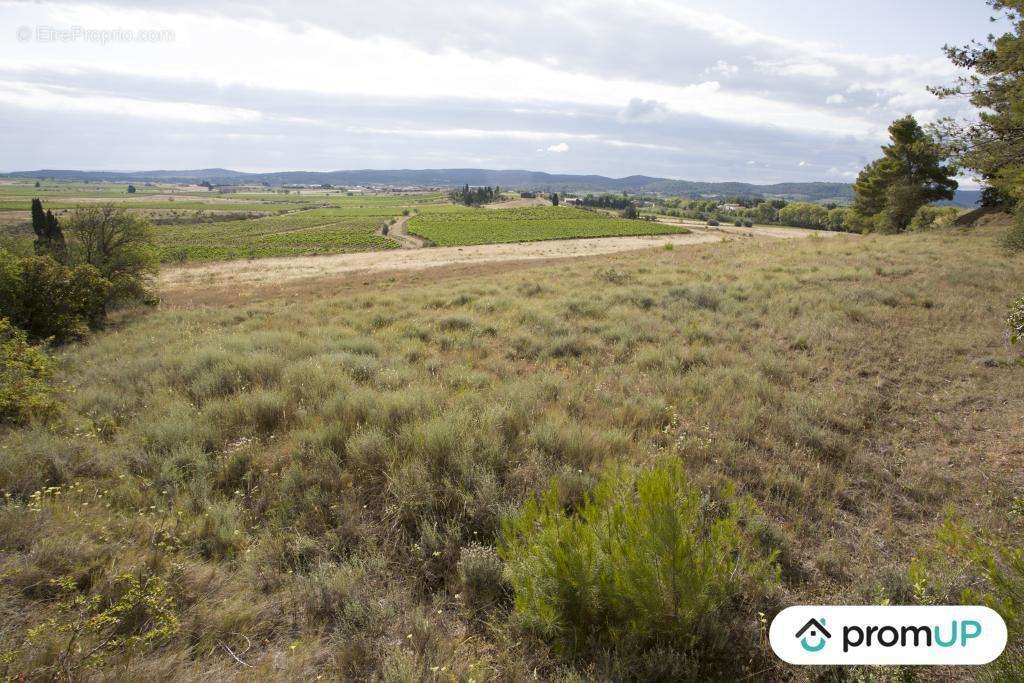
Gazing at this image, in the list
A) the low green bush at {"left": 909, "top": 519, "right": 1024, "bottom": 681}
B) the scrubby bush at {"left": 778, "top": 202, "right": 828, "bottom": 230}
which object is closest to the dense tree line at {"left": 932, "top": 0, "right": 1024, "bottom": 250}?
the low green bush at {"left": 909, "top": 519, "right": 1024, "bottom": 681}

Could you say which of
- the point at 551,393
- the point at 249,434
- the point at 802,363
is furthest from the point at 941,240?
the point at 249,434

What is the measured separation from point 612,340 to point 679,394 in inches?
129

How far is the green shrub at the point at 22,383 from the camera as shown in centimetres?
615

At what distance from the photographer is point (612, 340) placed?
10016 mm

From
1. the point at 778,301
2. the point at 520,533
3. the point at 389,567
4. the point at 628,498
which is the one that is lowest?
the point at 389,567

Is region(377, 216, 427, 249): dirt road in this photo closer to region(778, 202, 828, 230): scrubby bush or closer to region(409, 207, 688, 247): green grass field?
region(409, 207, 688, 247): green grass field

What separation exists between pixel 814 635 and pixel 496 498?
2.55 m

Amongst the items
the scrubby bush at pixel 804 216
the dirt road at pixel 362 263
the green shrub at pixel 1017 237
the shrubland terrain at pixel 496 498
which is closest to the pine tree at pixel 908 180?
the dirt road at pixel 362 263

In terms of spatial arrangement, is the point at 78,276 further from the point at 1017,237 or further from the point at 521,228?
the point at 521,228

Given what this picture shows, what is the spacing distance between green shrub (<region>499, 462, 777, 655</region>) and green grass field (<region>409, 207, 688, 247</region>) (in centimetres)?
8804

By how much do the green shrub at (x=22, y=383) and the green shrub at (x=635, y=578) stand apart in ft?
23.6

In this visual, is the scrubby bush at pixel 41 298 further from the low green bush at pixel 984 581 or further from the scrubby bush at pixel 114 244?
the low green bush at pixel 984 581

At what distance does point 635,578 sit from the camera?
2.83 m

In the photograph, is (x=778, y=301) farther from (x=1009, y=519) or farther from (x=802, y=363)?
(x=1009, y=519)
